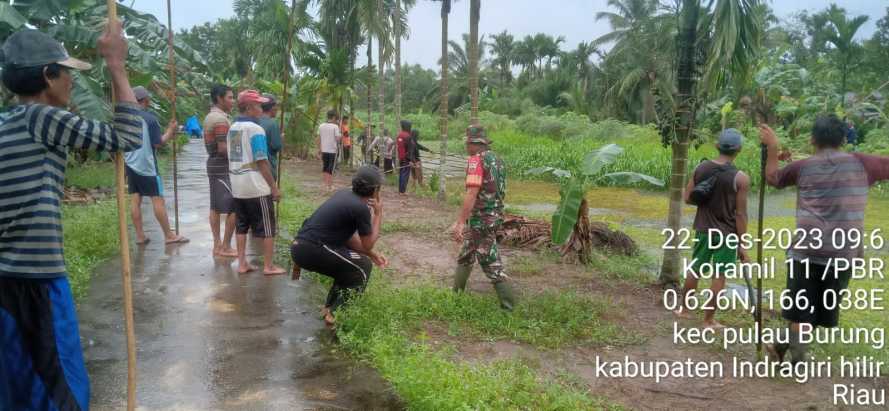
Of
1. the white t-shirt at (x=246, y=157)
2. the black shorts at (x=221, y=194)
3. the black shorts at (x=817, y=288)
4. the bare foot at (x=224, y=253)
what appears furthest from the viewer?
the bare foot at (x=224, y=253)

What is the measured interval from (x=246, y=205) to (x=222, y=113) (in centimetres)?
120

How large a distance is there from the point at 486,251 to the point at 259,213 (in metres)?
2.27

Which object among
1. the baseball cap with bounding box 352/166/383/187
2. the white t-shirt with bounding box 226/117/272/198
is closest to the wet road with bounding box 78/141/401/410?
the white t-shirt with bounding box 226/117/272/198

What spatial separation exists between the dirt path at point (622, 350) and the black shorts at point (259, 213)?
4.75 ft

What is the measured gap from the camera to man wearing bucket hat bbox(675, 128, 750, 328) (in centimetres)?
567

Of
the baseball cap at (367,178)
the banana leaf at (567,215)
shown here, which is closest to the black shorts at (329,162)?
the banana leaf at (567,215)

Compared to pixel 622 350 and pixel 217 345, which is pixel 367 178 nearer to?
pixel 217 345

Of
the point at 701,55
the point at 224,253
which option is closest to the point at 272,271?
the point at 224,253

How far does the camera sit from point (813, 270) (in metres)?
4.61

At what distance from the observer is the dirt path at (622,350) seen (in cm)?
444

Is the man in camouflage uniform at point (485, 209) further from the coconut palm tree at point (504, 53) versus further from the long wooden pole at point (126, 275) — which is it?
the coconut palm tree at point (504, 53)

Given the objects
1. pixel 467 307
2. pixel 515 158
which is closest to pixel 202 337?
pixel 467 307

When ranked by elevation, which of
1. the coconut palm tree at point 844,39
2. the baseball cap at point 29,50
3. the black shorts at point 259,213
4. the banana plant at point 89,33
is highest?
the coconut palm tree at point 844,39

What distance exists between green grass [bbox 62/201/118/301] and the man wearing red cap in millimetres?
1455
